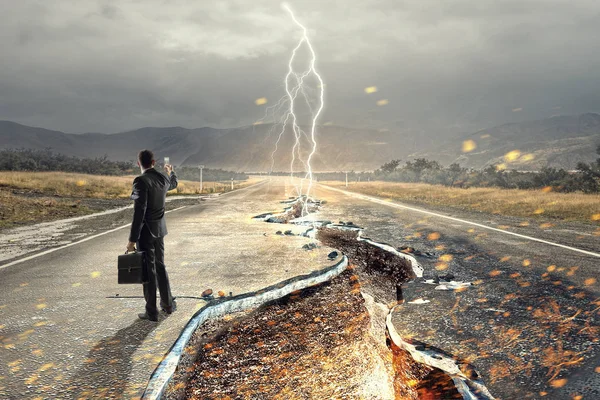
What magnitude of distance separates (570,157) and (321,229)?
129 meters

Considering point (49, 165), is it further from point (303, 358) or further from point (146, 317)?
point (303, 358)

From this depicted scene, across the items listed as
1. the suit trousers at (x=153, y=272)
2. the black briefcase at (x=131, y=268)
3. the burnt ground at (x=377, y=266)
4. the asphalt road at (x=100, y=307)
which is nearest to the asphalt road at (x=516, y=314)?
the burnt ground at (x=377, y=266)

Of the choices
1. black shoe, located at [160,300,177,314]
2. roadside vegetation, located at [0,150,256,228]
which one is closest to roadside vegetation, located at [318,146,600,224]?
black shoe, located at [160,300,177,314]

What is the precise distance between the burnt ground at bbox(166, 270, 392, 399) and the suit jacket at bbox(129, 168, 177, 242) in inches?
47.5

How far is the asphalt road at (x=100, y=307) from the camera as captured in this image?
299 centimetres

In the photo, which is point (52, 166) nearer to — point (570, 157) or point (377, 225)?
point (377, 225)

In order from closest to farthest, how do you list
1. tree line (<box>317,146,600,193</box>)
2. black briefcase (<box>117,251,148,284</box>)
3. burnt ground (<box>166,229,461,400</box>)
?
burnt ground (<box>166,229,461,400</box>)
black briefcase (<box>117,251,148,284</box>)
tree line (<box>317,146,600,193</box>)

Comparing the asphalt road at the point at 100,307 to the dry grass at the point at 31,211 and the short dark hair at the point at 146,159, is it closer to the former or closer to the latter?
the short dark hair at the point at 146,159

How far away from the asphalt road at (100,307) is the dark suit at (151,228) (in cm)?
27

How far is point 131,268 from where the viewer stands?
4.29 metres

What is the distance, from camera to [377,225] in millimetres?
11953

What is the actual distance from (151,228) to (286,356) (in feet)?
6.29

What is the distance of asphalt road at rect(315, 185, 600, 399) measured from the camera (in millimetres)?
2910

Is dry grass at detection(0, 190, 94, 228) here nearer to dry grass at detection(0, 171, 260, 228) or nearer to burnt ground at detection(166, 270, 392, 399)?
dry grass at detection(0, 171, 260, 228)
